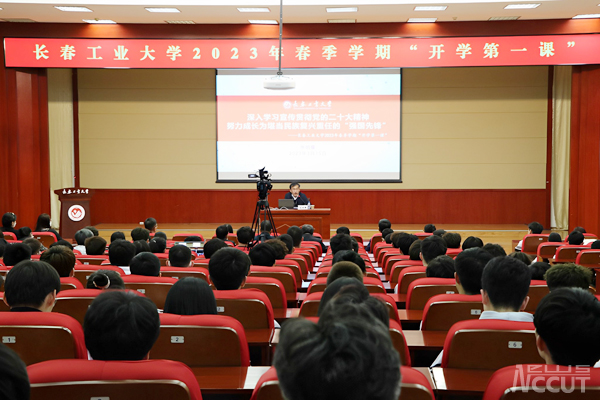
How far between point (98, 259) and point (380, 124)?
25.1 ft

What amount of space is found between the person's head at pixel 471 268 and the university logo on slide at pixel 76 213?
7608 millimetres

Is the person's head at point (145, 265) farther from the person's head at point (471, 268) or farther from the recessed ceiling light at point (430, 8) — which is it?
the recessed ceiling light at point (430, 8)

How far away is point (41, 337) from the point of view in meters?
1.86

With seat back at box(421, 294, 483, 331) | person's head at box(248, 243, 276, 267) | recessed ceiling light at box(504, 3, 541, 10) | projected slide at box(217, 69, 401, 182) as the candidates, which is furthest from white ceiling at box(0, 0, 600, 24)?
seat back at box(421, 294, 483, 331)

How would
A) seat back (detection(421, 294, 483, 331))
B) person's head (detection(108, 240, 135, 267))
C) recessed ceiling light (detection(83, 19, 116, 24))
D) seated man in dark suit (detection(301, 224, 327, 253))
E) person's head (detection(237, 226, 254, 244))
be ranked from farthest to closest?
recessed ceiling light (detection(83, 19, 116, 24))
seated man in dark suit (detection(301, 224, 327, 253))
person's head (detection(237, 226, 254, 244))
person's head (detection(108, 240, 135, 267))
seat back (detection(421, 294, 483, 331))

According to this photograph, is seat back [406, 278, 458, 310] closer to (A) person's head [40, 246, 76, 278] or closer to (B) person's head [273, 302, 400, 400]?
(A) person's head [40, 246, 76, 278]

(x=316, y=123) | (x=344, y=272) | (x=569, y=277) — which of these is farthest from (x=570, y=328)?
(x=316, y=123)

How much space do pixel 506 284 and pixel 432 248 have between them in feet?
6.10

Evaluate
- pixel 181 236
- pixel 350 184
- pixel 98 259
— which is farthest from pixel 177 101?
pixel 98 259

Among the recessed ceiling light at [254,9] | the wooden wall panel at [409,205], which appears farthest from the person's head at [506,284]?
the wooden wall panel at [409,205]

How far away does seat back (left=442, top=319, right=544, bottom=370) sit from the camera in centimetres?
194

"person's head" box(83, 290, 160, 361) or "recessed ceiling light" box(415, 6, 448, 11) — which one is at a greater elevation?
"recessed ceiling light" box(415, 6, 448, 11)

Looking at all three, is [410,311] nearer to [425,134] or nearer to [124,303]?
[124,303]

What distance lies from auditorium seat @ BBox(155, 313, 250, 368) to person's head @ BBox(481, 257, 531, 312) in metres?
1.05
